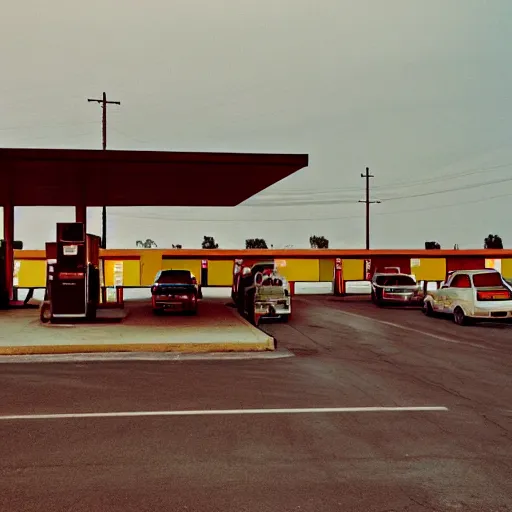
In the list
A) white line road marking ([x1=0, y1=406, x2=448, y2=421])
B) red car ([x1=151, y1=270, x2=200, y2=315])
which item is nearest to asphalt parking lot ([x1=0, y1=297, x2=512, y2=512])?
white line road marking ([x1=0, y1=406, x2=448, y2=421])

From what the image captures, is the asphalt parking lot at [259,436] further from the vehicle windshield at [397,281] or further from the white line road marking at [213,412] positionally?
the vehicle windshield at [397,281]

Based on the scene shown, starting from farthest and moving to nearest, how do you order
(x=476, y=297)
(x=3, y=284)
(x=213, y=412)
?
1. (x=3, y=284)
2. (x=476, y=297)
3. (x=213, y=412)

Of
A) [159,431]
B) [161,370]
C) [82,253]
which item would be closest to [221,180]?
[82,253]

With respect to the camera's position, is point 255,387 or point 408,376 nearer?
Result: point 255,387

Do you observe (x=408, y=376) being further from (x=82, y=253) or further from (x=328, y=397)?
(x=82, y=253)

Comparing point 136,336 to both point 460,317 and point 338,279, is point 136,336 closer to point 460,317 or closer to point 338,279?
point 460,317

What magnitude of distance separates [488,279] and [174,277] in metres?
10.7

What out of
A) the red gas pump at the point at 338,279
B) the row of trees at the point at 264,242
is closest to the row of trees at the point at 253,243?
the row of trees at the point at 264,242

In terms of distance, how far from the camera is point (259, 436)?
6414 millimetres

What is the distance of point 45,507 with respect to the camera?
14.8 feet

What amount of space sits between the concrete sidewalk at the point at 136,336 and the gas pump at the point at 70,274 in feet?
1.71

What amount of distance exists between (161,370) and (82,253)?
301 inches

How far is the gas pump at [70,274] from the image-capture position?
17094mm

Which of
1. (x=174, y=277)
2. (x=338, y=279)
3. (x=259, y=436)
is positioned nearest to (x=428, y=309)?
(x=174, y=277)
